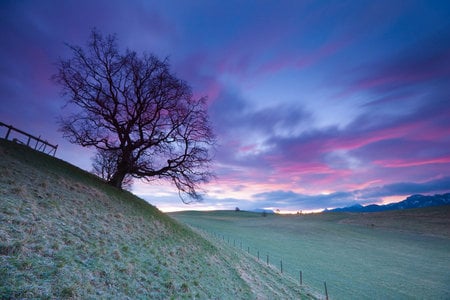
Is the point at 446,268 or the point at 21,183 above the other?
the point at 21,183

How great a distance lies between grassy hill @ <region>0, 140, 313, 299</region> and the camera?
6.02 meters

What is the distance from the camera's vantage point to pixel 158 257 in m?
11.5

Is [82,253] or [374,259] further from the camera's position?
[374,259]

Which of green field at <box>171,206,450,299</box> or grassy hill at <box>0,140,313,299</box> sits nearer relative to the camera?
grassy hill at <box>0,140,313,299</box>

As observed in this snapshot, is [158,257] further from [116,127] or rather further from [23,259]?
[116,127]

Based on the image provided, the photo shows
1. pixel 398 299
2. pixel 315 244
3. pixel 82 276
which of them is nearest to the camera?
pixel 82 276

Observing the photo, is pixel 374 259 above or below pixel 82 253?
below

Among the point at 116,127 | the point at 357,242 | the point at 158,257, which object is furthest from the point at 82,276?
the point at 357,242

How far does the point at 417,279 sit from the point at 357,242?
22.8 m

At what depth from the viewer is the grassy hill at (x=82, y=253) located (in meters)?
6.02

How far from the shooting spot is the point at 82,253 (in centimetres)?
809

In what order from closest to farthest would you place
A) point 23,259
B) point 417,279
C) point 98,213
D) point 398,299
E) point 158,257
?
point 23,259 → point 158,257 → point 98,213 → point 398,299 → point 417,279

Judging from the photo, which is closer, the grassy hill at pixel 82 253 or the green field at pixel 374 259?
the grassy hill at pixel 82 253

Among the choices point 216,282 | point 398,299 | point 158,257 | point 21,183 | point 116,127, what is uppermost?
point 116,127
